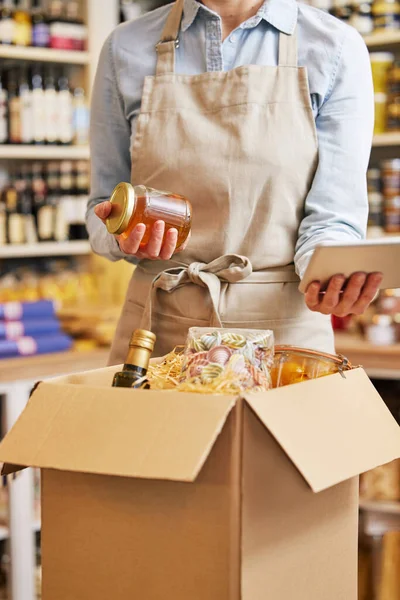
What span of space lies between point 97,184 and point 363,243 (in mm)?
725

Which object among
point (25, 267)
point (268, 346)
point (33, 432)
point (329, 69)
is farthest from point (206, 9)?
point (25, 267)

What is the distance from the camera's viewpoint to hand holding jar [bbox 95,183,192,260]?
1.11 meters

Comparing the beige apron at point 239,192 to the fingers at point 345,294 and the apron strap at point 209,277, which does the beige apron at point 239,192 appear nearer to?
the apron strap at point 209,277

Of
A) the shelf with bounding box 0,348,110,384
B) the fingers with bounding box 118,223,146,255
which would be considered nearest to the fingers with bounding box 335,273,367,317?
the fingers with bounding box 118,223,146,255

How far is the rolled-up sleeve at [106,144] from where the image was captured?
5.00 feet

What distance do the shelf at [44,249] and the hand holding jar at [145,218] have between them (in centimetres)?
176

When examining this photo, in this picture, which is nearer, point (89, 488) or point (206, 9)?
point (89, 488)

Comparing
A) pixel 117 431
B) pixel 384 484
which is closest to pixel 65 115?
pixel 384 484

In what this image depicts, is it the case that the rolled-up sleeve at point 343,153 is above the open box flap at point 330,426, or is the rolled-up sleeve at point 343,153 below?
above

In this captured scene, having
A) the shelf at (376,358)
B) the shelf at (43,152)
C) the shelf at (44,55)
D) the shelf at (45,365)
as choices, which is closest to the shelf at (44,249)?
the shelf at (43,152)

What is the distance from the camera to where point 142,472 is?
0.77 metres

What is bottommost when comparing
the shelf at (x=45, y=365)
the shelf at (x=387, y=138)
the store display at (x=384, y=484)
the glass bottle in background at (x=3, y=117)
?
the store display at (x=384, y=484)

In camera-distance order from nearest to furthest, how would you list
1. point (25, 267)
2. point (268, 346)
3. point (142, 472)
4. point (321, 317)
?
point (142, 472) < point (268, 346) < point (321, 317) < point (25, 267)

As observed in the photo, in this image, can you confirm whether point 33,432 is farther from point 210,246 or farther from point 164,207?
point 210,246
